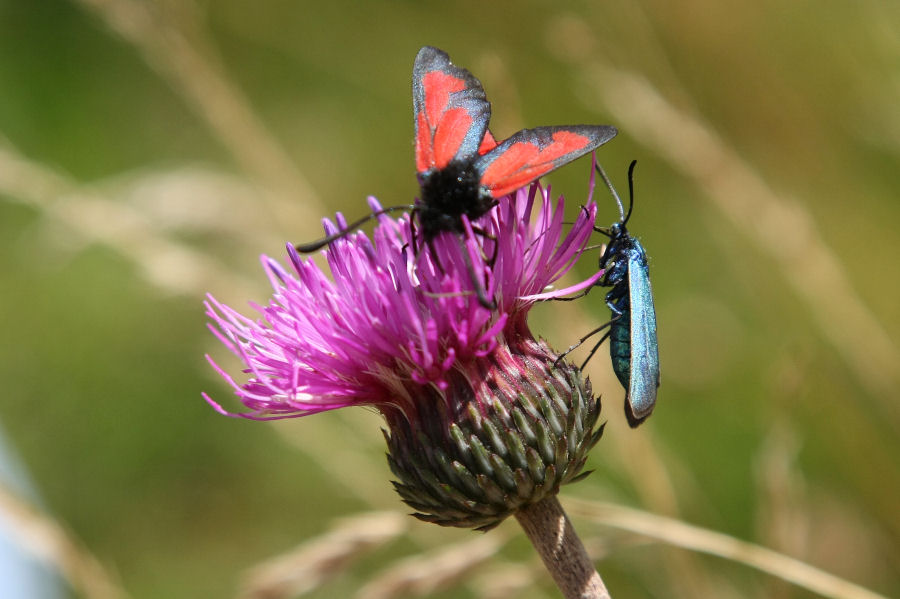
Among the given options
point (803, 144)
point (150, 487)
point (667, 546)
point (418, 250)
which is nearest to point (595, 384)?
point (667, 546)

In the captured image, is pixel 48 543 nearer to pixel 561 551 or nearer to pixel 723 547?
pixel 561 551

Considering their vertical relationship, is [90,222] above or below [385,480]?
above

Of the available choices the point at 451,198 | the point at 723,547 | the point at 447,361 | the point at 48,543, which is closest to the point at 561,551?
the point at 447,361

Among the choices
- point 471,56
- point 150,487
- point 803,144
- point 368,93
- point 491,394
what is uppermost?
point 368,93

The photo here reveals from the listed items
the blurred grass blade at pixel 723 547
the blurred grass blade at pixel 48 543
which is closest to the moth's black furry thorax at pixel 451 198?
the blurred grass blade at pixel 723 547

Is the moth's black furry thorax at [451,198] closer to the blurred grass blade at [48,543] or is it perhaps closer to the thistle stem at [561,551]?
the thistle stem at [561,551]

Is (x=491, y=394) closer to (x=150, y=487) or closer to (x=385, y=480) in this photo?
(x=385, y=480)
